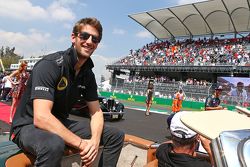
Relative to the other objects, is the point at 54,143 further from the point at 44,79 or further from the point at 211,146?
the point at 211,146

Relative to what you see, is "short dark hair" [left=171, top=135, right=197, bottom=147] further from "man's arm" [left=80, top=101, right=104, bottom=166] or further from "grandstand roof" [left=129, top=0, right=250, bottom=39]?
"grandstand roof" [left=129, top=0, right=250, bottom=39]

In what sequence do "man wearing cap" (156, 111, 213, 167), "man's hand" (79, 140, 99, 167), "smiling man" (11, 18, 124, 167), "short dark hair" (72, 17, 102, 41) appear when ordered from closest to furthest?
"smiling man" (11, 18, 124, 167)
"man's hand" (79, 140, 99, 167)
"man wearing cap" (156, 111, 213, 167)
"short dark hair" (72, 17, 102, 41)

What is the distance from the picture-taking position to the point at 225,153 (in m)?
1.43

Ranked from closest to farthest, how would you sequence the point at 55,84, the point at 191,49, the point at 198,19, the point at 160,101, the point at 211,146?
the point at 211,146, the point at 55,84, the point at 160,101, the point at 191,49, the point at 198,19

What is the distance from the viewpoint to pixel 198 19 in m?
35.9

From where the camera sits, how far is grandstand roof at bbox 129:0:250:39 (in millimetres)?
31531

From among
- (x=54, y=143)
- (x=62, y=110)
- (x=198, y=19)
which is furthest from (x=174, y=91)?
(x=54, y=143)

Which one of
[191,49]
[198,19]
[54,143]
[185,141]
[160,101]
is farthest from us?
[198,19]

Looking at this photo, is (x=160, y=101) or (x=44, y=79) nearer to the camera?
(x=44, y=79)

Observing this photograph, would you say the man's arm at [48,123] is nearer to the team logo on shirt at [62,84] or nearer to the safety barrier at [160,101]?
the team logo on shirt at [62,84]

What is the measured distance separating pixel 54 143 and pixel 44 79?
48cm

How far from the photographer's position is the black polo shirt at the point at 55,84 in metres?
2.22

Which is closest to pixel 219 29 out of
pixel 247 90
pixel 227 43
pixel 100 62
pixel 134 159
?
pixel 227 43

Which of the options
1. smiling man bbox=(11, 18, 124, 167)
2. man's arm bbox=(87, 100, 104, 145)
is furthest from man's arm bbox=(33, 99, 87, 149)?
man's arm bbox=(87, 100, 104, 145)
